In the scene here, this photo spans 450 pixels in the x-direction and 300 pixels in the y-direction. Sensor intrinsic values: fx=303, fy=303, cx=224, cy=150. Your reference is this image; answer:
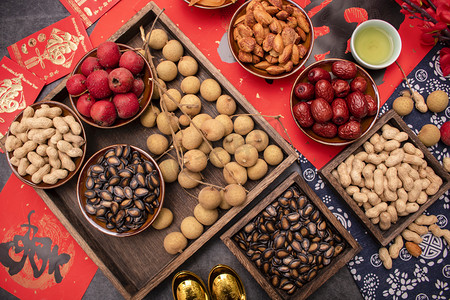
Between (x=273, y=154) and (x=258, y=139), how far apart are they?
0.09m

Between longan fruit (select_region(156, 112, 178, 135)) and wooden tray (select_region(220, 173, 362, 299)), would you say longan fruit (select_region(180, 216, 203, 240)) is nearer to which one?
wooden tray (select_region(220, 173, 362, 299))

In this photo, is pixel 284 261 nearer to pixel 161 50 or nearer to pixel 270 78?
pixel 270 78

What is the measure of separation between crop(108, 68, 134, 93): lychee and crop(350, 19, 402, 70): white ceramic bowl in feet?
2.93

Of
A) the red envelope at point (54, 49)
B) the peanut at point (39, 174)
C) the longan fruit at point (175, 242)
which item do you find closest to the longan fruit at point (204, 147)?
the longan fruit at point (175, 242)

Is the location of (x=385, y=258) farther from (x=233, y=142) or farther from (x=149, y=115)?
(x=149, y=115)

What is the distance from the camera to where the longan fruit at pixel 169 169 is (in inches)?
46.5

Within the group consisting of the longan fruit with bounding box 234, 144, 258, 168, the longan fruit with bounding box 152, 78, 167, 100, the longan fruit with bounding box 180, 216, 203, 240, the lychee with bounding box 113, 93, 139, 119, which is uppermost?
the lychee with bounding box 113, 93, 139, 119

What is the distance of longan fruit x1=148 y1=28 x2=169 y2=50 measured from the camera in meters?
1.21

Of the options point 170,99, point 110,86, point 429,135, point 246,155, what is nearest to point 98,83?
point 110,86

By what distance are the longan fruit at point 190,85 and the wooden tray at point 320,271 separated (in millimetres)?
512

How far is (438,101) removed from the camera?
4.19 feet

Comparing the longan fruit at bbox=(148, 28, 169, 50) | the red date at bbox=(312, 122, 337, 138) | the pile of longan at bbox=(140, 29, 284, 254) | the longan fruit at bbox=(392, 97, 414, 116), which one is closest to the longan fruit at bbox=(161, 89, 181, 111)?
the pile of longan at bbox=(140, 29, 284, 254)

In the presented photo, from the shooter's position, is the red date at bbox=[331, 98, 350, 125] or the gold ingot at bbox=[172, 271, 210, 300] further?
the gold ingot at bbox=[172, 271, 210, 300]

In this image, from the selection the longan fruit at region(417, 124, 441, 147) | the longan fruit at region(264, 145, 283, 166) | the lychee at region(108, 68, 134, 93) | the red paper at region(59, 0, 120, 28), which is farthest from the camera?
the red paper at region(59, 0, 120, 28)
